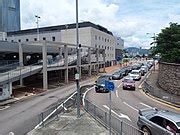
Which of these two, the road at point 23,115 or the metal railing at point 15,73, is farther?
the metal railing at point 15,73

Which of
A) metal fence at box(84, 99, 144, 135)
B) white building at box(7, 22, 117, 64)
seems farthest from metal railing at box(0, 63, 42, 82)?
white building at box(7, 22, 117, 64)

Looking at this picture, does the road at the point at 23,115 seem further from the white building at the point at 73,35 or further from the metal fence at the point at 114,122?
the white building at the point at 73,35

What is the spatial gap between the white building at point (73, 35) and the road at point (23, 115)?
161ft

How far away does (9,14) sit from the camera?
9425 centimetres

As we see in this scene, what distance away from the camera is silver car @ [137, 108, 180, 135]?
13.6 meters

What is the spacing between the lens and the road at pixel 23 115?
1916 cm

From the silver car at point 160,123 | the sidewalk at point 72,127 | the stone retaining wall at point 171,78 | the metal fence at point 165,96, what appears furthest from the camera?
the stone retaining wall at point 171,78

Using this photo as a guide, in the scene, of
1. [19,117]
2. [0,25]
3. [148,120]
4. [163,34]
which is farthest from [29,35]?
[148,120]

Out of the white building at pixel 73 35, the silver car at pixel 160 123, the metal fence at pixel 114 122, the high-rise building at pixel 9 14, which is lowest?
the metal fence at pixel 114 122

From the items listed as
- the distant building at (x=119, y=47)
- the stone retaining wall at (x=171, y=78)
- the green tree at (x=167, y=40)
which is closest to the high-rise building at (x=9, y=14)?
the distant building at (x=119, y=47)

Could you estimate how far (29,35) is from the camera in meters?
94.0

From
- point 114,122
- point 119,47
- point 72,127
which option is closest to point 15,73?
point 72,127

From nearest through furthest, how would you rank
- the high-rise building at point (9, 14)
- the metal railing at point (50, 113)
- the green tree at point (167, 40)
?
1. the metal railing at point (50, 113)
2. the green tree at point (167, 40)
3. the high-rise building at point (9, 14)

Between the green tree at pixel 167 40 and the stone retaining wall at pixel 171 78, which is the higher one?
the green tree at pixel 167 40
